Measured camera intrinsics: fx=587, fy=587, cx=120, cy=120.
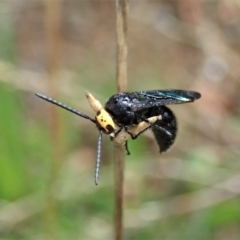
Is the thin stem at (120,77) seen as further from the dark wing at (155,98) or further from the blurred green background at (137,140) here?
the blurred green background at (137,140)

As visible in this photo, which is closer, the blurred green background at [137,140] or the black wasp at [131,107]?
the black wasp at [131,107]

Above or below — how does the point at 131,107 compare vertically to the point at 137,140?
below

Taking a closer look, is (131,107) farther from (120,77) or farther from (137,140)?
(137,140)

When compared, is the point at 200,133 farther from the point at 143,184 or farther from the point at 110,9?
the point at 110,9

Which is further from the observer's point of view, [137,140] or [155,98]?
[137,140]

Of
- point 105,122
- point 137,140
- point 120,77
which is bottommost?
point 105,122

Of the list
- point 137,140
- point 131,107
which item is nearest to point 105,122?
point 131,107

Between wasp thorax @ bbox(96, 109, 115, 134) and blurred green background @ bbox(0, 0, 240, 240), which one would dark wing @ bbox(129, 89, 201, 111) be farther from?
blurred green background @ bbox(0, 0, 240, 240)

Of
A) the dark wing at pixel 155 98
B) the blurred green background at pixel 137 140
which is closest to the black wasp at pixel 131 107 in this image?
the dark wing at pixel 155 98

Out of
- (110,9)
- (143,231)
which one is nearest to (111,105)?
(143,231)
